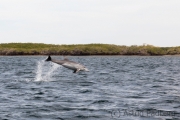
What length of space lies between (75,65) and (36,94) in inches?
198

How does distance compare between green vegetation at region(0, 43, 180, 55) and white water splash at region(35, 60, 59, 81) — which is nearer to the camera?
white water splash at region(35, 60, 59, 81)

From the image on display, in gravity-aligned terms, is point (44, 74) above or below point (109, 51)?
below

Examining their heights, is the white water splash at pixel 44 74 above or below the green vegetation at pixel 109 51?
below

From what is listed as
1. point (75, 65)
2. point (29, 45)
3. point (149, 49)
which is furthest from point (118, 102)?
point (29, 45)

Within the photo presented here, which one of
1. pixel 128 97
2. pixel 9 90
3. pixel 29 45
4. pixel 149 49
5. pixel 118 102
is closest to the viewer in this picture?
pixel 118 102

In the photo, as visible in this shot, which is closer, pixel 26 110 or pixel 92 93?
pixel 26 110

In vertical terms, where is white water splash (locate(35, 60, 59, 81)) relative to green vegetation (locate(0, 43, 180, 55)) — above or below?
below

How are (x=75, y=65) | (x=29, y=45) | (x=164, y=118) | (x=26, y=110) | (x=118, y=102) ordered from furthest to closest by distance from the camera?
(x=29, y=45) < (x=75, y=65) < (x=118, y=102) < (x=26, y=110) < (x=164, y=118)

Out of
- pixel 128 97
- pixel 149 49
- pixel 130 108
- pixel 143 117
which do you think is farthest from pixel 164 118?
pixel 149 49

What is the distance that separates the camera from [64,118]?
56.3 ft

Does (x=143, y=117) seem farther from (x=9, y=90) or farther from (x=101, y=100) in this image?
(x=9, y=90)

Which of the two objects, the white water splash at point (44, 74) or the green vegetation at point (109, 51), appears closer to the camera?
the white water splash at point (44, 74)

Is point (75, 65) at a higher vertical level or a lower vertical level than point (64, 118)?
higher

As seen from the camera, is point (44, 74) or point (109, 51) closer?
point (44, 74)
